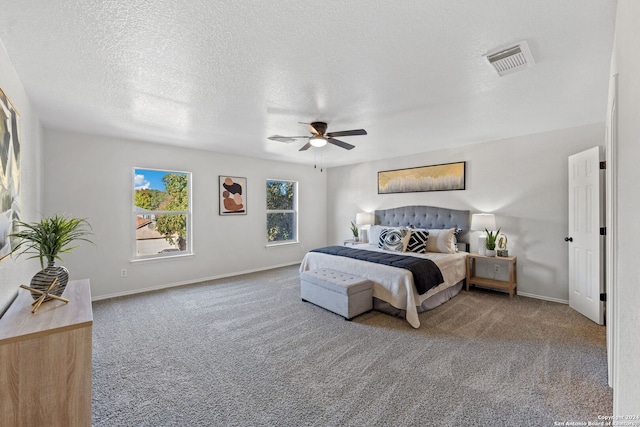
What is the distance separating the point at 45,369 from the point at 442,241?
15.1ft

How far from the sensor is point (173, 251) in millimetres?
4855

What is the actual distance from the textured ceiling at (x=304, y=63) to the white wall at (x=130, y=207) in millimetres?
556

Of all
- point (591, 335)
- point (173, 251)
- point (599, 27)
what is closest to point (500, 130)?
point (599, 27)

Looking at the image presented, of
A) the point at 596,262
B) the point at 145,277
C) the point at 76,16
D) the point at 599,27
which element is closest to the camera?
the point at 76,16

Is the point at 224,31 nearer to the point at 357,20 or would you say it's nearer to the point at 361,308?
the point at 357,20

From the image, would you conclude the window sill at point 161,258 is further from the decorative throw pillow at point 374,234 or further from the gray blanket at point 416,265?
the decorative throw pillow at point 374,234

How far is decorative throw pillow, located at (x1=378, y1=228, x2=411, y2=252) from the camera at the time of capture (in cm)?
451

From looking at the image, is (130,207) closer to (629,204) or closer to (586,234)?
(629,204)

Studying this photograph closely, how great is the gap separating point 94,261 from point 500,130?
6181 millimetres

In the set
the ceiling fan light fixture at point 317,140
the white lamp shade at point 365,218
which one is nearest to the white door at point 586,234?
the ceiling fan light fixture at point 317,140

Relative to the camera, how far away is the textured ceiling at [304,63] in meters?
1.57

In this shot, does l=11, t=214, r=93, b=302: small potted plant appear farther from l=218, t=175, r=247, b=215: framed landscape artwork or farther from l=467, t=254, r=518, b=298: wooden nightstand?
l=467, t=254, r=518, b=298: wooden nightstand

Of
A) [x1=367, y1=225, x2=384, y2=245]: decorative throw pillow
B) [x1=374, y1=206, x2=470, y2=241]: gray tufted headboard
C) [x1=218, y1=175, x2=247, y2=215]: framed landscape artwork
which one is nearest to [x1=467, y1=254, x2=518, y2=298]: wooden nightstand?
[x1=374, y1=206, x2=470, y2=241]: gray tufted headboard

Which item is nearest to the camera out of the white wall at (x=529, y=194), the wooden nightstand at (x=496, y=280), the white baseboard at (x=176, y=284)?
the white wall at (x=529, y=194)
